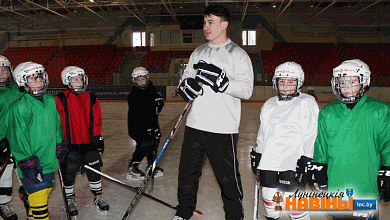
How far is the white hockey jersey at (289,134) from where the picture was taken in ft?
5.88

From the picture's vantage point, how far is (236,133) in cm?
202

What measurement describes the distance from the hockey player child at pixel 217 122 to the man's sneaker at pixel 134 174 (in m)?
1.36

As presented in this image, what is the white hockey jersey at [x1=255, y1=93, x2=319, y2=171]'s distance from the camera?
5.88 ft

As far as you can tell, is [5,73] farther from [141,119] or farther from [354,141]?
[354,141]

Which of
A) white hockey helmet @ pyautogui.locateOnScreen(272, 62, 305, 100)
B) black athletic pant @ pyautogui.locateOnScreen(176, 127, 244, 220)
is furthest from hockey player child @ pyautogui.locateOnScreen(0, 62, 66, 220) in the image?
white hockey helmet @ pyautogui.locateOnScreen(272, 62, 305, 100)

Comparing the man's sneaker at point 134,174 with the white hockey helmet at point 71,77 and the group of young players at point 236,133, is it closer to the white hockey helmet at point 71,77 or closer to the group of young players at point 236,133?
the group of young players at point 236,133

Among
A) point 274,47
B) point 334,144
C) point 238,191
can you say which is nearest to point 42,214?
point 238,191

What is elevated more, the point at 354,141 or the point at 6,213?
the point at 354,141

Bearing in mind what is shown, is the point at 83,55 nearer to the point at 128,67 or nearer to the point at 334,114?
the point at 128,67

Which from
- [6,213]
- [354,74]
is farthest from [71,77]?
[354,74]

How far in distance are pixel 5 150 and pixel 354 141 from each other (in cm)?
248

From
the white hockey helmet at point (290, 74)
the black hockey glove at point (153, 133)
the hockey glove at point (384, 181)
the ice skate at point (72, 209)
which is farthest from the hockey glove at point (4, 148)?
the hockey glove at point (384, 181)

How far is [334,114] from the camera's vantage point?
159 cm

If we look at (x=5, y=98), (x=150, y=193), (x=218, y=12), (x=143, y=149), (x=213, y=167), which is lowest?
(x=150, y=193)
